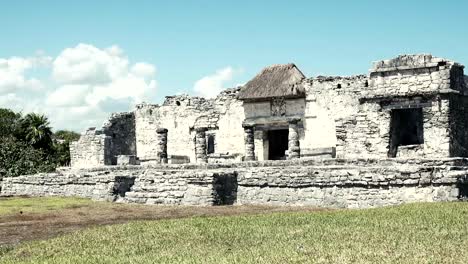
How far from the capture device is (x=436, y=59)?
1917cm

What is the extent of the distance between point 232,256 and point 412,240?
2.39 m

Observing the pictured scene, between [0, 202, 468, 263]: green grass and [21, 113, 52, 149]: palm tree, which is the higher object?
[21, 113, 52, 149]: palm tree

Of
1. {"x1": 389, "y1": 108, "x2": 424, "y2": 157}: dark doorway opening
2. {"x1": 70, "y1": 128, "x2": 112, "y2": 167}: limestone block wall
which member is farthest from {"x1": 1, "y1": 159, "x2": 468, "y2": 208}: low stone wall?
{"x1": 70, "y1": 128, "x2": 112, "y2": 167}: limestone block wall

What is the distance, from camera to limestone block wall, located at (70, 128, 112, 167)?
87.4 feet

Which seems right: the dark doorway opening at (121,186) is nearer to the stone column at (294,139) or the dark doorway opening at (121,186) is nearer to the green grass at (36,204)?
the green grass at (36,204)

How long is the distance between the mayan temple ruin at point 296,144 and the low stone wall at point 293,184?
26mm

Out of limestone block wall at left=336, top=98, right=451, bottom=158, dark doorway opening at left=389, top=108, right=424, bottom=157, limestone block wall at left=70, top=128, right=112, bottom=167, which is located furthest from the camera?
limestone block wall at left=70, top=128, right=112, bottom=167

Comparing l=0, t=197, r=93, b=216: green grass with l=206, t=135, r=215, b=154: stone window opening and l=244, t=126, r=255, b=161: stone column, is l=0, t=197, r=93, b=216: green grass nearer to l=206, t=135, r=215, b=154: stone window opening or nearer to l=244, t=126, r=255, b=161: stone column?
l=244, t=126, r=255, b=161: stone column

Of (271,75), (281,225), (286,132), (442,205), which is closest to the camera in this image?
(281,225)

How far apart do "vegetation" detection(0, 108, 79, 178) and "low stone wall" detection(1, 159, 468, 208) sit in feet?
25.9

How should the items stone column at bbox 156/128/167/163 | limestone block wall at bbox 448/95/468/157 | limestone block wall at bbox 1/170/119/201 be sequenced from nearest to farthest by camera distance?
limestone block wall at bbox 1/170/119/201
limestone block wall at bbox 448/95/468/157
stone column at bbox 156/128/167/163

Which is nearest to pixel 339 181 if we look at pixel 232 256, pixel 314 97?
pixel 232 256

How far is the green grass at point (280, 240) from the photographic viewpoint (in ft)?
25.5

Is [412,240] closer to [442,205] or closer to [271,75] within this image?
[442,205]
